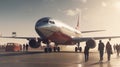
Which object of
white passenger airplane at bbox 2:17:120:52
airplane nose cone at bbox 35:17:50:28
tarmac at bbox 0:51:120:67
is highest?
airplane nose cone at bbox 35:17:50:28

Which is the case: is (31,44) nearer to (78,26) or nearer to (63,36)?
(63,36)

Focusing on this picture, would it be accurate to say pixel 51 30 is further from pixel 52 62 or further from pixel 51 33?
pixel 52 62

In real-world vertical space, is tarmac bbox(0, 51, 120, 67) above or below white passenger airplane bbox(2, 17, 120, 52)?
below

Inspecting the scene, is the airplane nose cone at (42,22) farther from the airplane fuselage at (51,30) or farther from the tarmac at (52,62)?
the tarmac at (52,62)

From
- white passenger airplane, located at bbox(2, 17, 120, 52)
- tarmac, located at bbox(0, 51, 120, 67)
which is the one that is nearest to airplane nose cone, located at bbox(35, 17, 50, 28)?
white passenger airplane, located at bbox(2, 17, 120, 52)

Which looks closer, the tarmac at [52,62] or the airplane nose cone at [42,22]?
the tarmac at [52,62]

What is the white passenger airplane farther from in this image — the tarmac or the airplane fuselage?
the tarmac

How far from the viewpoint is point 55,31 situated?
38812mm

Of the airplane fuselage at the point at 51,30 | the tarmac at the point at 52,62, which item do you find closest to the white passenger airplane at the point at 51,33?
the airplane fuselage at the point at 51,30

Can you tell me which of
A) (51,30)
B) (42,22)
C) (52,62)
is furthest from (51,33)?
(52,62)

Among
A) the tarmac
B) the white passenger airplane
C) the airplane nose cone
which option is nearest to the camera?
the tarmac

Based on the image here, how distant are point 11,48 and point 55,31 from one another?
2134cm

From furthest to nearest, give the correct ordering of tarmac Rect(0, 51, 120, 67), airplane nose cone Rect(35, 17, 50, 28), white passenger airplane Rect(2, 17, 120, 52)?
white passenger airplane Rect(2, 17, 120, 52) → airplane nose cone Rect(35, 17, 50, 28) → tarmac Rect(0, 51, 120, 67)

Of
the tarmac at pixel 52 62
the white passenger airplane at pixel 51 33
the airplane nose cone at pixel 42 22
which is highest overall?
the airplane nose cone at pixel 42 22
